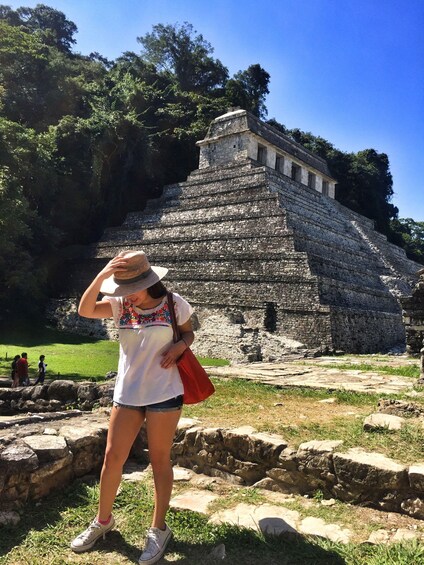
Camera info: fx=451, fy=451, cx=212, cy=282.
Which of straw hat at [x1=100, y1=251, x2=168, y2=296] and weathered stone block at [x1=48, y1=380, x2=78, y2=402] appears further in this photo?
weathered stone block at [x1=48, y1=380, x2=78, y2=402]

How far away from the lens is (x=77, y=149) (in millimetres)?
22594

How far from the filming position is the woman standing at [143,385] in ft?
8.63

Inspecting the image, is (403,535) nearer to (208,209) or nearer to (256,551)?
(256,551)

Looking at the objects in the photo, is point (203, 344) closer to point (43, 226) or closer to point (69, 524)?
point (43, 226)

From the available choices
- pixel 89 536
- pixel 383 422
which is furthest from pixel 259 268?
pixel 89 536

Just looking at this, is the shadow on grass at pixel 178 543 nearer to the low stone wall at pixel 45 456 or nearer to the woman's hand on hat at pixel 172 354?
the low stone wall at pixel 45 456

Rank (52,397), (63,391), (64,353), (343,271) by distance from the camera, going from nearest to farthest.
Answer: (63,391) < (52,397) < (64,353) < (343,271)

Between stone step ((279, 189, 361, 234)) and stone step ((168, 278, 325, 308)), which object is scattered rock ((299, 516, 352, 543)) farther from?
stone step ((279, 189, 361, 234))

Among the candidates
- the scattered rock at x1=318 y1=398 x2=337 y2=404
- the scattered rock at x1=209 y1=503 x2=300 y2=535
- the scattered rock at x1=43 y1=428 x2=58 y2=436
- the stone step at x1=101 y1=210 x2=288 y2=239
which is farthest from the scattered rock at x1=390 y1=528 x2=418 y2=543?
the stone step at x1=101 y1=210 x2=288 y2=239

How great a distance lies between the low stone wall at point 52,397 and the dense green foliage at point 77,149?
21.9 feet

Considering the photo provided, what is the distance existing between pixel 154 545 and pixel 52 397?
4727mm

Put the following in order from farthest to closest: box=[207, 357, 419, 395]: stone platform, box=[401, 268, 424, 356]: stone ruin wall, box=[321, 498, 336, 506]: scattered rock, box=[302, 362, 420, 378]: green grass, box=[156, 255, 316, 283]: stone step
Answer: box=[156, 255, 316, 283]: stone step < box=[401, 268, 424, 356]: stone ruin wall < box=[302, 362, 420, 378]: green grass < box=[207, 357, 419, 395]: stone platform < box=[321, 498, 336, 506]: scattered rock

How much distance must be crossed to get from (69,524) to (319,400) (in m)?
3.43

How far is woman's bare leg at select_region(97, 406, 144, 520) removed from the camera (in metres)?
2.65
